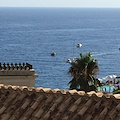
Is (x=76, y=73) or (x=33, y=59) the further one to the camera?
(x=33, y=59)

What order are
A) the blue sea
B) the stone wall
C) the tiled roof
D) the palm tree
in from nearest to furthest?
the tiled roof → the stone wall → the palm tree → the blue sea

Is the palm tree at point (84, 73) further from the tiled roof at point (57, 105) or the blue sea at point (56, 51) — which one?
the blue sea at point (56, 51)

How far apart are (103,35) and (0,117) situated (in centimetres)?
16431

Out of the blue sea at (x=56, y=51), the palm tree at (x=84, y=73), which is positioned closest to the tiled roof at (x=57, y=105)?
the palm tree at (x=84, y=73)

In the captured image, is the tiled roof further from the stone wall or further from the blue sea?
the blue sea

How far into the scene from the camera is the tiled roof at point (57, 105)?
11570 mm

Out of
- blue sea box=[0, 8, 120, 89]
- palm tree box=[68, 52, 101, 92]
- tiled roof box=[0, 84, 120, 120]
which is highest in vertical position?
tiled roof box=[0, 84, 120, 120]

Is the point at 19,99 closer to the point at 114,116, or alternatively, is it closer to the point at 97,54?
the point at 114,116

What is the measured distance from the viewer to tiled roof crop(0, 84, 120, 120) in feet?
38.0

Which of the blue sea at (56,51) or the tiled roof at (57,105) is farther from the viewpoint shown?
the blue sea at (56,51)

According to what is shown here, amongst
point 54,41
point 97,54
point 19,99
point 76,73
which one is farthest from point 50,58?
point 19,99

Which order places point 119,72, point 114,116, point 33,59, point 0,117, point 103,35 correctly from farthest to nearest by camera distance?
point 103,35
point 33,59
point 119,72
point 0,117
point 114,116

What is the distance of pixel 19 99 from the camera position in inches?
518

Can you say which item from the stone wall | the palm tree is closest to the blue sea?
the palm tree
